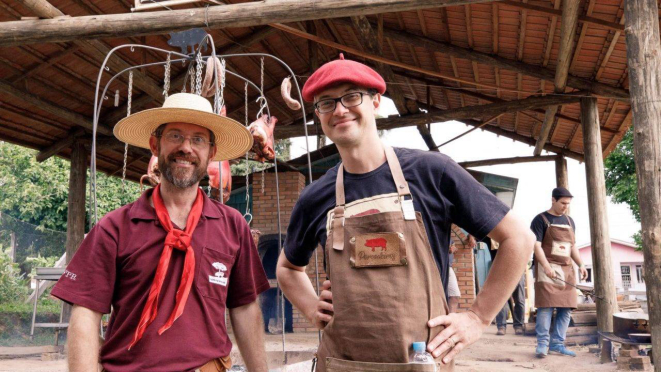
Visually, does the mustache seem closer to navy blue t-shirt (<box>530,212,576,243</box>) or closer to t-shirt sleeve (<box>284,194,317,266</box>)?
t-shirt sleeve (<box>284,194,317,266</box>)

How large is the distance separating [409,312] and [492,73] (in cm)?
875

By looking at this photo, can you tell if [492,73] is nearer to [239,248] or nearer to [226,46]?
[226,46]

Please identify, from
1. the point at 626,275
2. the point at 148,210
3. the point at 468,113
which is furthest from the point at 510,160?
the point at 626,275

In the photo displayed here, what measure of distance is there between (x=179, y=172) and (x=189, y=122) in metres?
0.26

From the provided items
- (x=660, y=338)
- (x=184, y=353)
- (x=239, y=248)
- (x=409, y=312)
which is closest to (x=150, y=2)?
(x=239, y=248)

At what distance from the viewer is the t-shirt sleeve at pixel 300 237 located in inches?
82.3

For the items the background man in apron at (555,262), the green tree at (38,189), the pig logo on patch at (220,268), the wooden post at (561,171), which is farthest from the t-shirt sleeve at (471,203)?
the green tree at (38,189)

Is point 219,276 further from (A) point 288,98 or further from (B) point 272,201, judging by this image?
(B) point 272,201

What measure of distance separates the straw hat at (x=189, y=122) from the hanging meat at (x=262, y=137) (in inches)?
49.8

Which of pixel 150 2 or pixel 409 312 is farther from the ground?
pixel 150 2

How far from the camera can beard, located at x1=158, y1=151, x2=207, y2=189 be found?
227cm

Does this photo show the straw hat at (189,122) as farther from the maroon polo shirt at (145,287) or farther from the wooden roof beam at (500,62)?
the wooden roof beam at (500,62)

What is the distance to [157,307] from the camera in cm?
209

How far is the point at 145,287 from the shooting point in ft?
6.98
